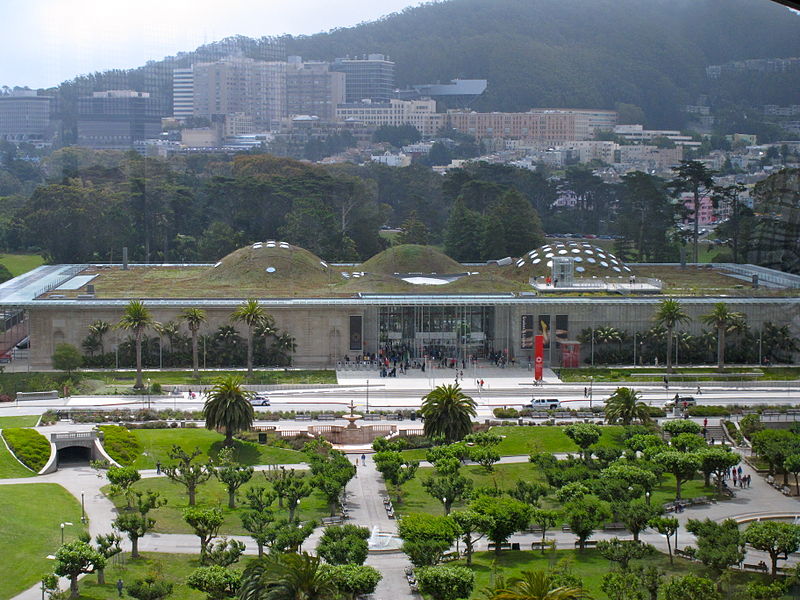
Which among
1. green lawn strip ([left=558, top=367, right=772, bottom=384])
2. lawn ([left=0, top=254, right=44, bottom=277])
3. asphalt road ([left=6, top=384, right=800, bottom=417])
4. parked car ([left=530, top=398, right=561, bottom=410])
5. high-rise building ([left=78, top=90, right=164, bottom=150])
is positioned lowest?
asphalt road ([left=6, top=384, right=800, bottom=417])

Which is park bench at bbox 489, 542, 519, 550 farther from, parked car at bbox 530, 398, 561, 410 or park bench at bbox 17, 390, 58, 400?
park bench at bbox 17, 390, 58, 400

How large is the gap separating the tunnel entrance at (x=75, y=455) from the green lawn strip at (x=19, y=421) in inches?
123

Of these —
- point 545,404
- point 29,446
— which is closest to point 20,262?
point 29,446

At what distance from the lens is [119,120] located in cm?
15762

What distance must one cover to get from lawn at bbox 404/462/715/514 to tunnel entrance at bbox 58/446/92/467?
569 inches

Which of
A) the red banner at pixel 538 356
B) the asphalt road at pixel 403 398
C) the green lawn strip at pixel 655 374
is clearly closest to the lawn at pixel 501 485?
the asphalt road at pixel 403 398

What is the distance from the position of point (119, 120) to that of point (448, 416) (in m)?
111

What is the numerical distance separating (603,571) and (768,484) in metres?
13.3

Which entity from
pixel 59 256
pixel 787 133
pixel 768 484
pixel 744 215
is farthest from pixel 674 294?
pixel 787 133

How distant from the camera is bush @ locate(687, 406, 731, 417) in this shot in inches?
2496

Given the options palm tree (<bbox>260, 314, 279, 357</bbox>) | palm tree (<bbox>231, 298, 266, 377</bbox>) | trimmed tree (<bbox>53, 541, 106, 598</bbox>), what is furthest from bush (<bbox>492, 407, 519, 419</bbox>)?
trimmed tree (<bbox>53, 541, 106, 598</bbox>)

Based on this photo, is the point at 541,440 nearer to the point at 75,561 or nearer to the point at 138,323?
the point at 138,323

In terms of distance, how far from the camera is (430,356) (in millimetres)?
75000

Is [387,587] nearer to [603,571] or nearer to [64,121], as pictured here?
[603,571]
